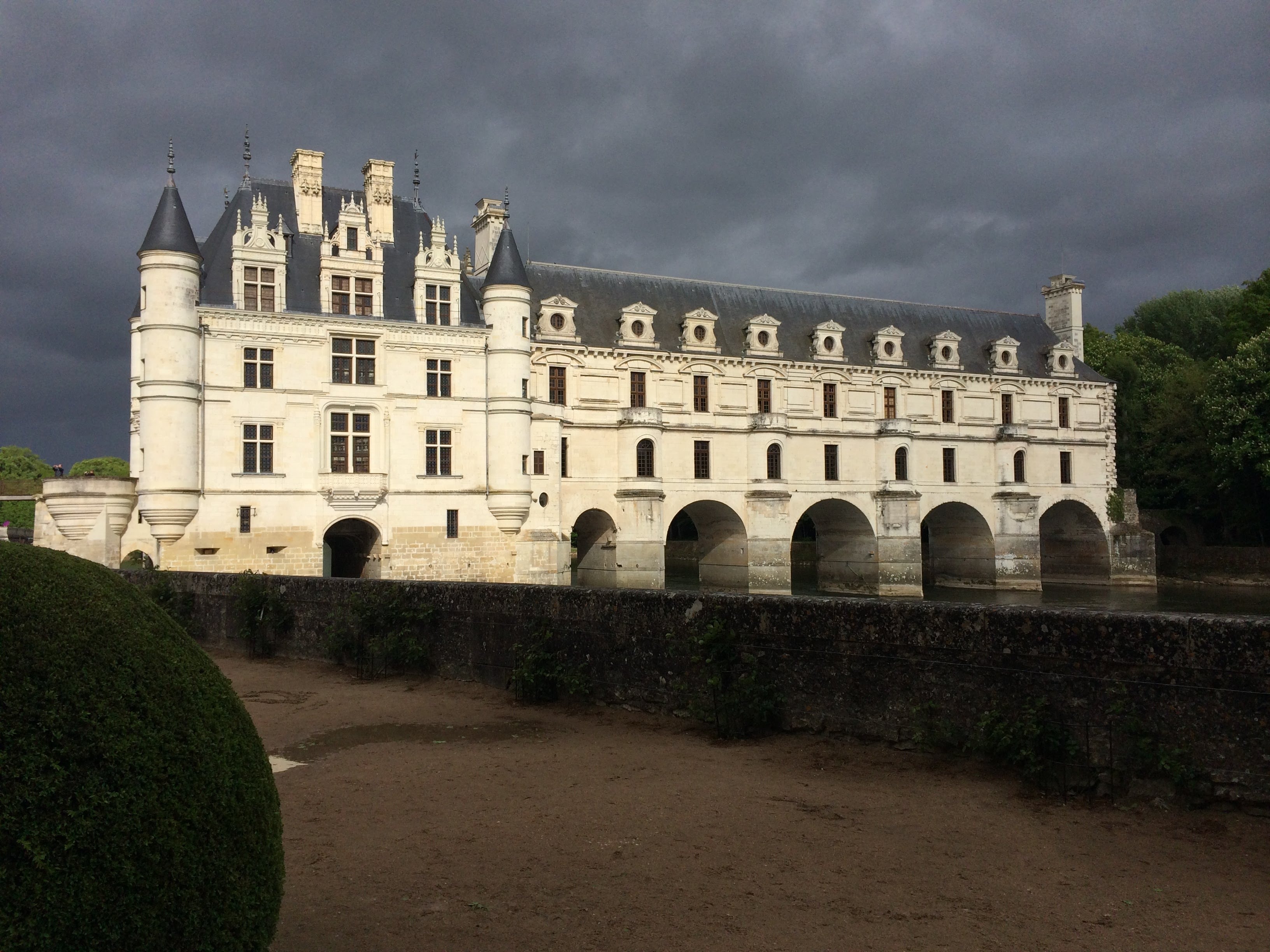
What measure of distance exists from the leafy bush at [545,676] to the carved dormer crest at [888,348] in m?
34.5

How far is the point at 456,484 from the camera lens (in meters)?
31.7

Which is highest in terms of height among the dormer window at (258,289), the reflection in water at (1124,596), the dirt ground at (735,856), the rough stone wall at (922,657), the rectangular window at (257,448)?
the dormer window at (258,289)

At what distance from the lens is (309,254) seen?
31.3m

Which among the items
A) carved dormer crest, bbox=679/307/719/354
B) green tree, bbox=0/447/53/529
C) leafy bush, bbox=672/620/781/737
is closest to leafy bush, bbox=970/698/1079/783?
leafy bush, bbox=672/620/781/737

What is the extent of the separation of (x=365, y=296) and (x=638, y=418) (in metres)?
10.8

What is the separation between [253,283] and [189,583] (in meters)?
14.2

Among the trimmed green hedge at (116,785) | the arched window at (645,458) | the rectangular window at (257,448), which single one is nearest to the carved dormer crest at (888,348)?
the arched window at (645,458)

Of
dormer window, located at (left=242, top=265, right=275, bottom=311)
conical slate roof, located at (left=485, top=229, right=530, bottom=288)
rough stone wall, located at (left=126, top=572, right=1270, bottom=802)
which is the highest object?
conical slate roof, located at (left=485, top=229, right=530, bottom=288)

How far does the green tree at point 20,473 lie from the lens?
208 feet

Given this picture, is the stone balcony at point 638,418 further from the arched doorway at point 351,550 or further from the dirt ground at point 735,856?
the dirt ground at point 735,856

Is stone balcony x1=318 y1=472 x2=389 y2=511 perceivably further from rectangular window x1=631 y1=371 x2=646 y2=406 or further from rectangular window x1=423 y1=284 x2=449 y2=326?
rectangular window x1=631 y1=371 x2=646 y2=406

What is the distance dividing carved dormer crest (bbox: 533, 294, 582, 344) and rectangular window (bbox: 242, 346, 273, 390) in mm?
9817

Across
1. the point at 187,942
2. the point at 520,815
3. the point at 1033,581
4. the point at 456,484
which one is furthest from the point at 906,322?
the point at 187,942

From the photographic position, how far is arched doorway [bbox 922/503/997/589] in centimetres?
4372
